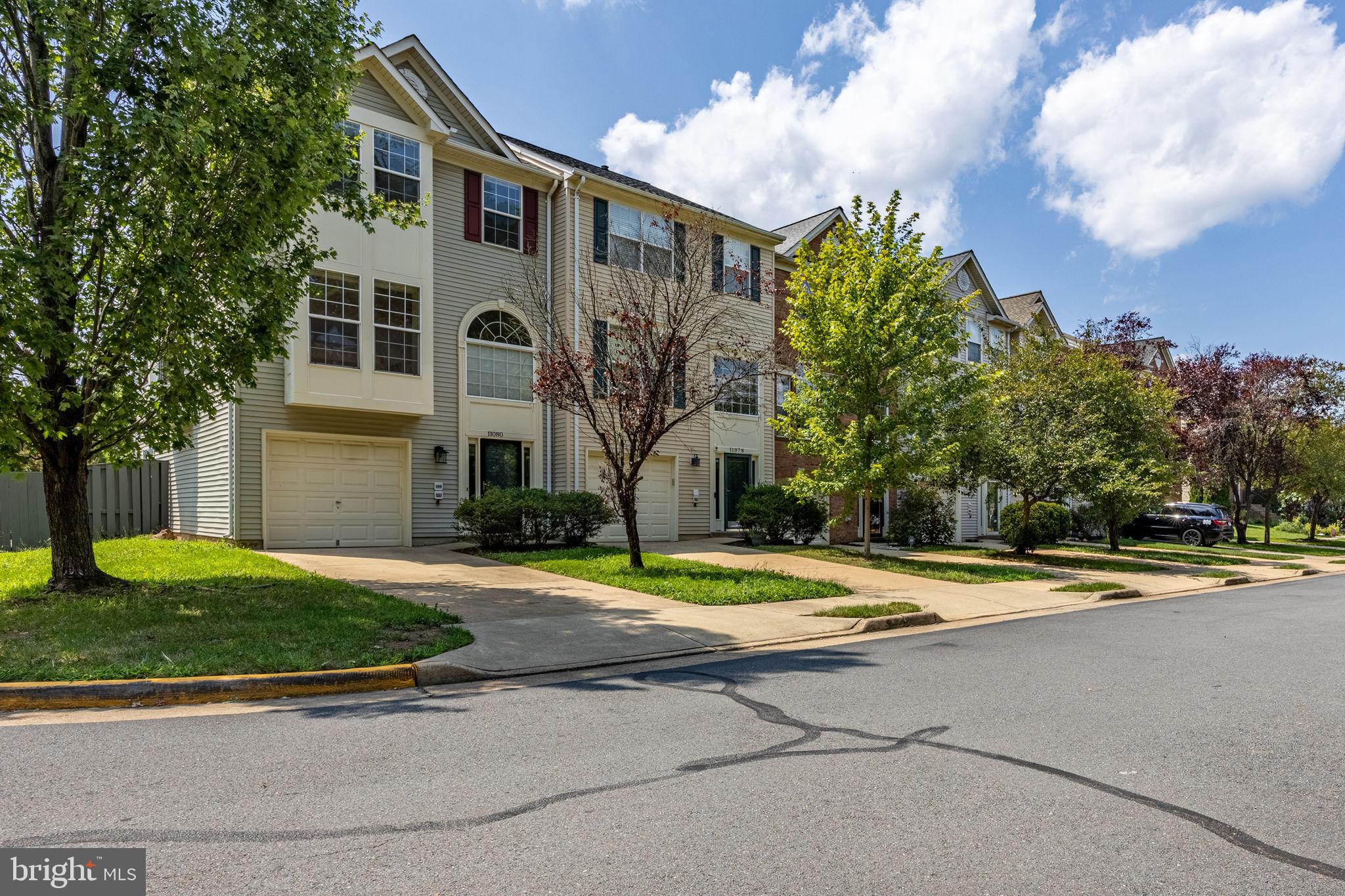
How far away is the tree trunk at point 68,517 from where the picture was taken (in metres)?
10.2

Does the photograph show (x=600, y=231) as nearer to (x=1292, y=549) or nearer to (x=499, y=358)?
(x=499, y=358)

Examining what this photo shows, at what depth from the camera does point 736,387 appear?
19.4 m

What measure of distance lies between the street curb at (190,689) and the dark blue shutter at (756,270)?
19.3m

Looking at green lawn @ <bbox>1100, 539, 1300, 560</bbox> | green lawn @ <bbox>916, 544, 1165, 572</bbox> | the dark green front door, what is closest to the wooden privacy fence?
the dark green front door

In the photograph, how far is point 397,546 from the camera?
1823 cm

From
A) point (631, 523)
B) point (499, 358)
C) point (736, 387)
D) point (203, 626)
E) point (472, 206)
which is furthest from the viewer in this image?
point (499, 358)

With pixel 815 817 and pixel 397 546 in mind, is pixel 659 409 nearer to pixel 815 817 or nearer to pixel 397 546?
pixel 397 546

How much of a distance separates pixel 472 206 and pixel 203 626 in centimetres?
1383

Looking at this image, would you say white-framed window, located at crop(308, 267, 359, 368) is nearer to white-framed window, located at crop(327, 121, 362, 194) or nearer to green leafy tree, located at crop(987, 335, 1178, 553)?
white-framed window, located at crop(327, 121, 362, 194)

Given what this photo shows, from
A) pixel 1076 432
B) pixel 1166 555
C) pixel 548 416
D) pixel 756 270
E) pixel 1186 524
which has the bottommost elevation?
pixel 1166 555

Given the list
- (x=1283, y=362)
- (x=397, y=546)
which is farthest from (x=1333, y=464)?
(x=397, y=546)

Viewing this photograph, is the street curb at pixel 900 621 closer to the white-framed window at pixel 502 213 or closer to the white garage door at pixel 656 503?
the white garage door at pixel 656 503

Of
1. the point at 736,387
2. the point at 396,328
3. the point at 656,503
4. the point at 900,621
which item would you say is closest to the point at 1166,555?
the point at 736,387

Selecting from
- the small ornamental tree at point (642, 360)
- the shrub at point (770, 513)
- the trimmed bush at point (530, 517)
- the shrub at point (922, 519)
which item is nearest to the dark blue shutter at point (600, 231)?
the small ornamental tree at point (642, 360)
